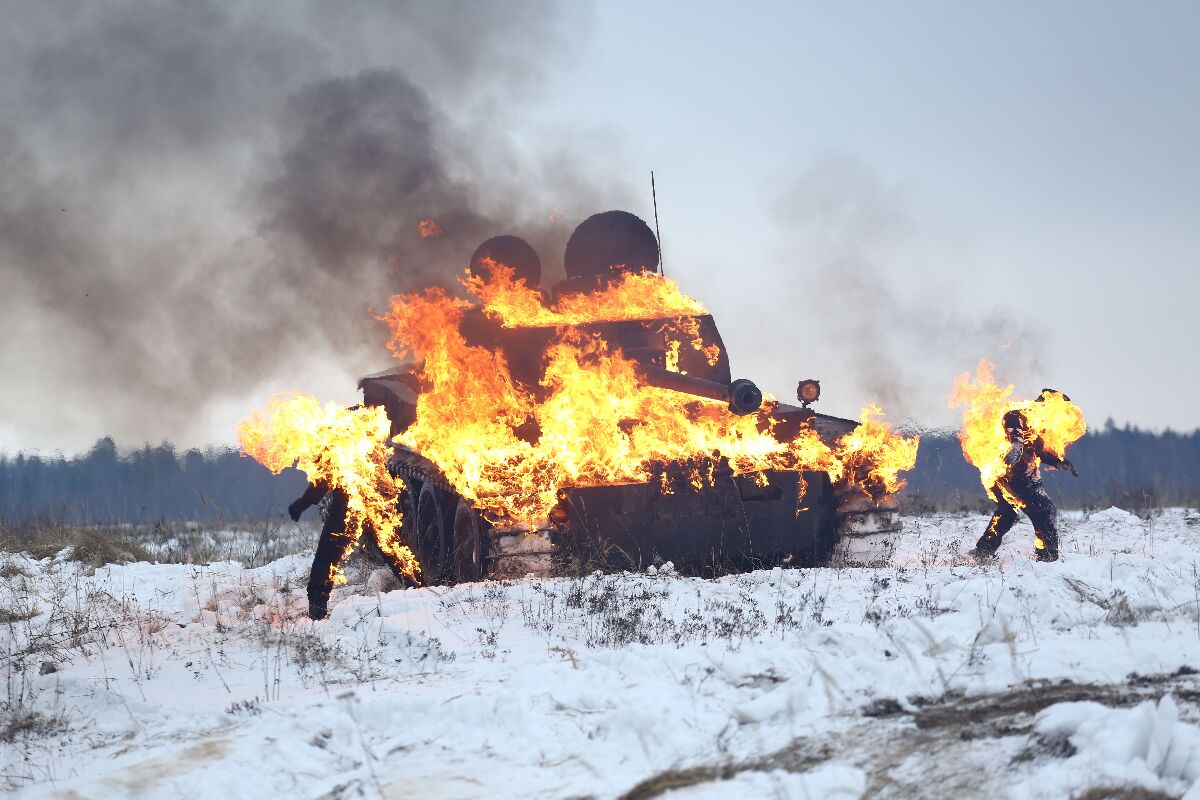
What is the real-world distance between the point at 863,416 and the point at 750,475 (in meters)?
2.14

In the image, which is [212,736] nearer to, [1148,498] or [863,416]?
[863,416]

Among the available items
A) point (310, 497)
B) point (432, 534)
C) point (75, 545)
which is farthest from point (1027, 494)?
point (75, 545)

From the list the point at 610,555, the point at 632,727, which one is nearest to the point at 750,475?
the point at 610,555

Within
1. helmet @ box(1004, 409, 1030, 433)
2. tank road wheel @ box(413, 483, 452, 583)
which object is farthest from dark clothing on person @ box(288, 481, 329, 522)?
helmet @ box(1004, 409, 1030, 433)

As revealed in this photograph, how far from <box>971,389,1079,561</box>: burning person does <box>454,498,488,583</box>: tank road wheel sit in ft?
19.5

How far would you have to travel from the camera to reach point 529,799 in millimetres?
3818

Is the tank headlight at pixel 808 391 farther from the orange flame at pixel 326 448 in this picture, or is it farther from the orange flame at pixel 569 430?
the orange flame at pixel 326 448

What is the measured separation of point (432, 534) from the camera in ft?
41.0

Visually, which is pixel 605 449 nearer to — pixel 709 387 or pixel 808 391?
pixel 709 387

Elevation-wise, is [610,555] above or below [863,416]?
below

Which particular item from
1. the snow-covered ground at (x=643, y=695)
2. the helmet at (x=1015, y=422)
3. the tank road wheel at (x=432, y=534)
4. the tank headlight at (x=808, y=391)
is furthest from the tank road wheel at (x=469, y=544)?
the helmet at (x=1015, y=422)

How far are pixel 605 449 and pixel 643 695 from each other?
19.2ft

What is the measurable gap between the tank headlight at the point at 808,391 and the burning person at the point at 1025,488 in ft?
7.81

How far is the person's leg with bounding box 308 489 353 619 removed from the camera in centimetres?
868
